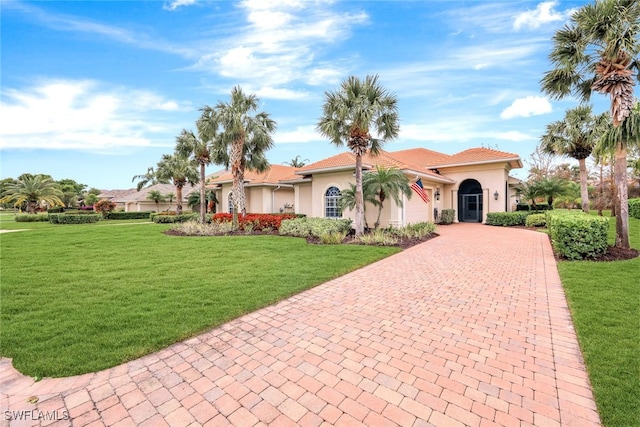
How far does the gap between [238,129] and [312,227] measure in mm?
7432

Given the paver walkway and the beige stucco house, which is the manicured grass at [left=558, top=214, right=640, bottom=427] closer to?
the paver walkway

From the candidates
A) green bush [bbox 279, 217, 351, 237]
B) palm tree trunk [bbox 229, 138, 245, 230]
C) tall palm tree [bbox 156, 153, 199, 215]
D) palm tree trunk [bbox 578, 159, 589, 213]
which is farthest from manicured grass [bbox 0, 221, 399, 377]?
tall palm tree [bbox 156, 153, 199, 215]

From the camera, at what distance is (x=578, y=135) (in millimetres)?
18234

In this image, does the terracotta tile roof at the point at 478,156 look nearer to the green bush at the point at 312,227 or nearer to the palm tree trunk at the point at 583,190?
the palm tree trunk at the point at 583,190

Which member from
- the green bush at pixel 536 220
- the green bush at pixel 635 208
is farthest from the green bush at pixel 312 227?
the green bush at pixel 635 208

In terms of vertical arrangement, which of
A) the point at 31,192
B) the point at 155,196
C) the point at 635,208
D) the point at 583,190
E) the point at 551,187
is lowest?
the point at 635,208

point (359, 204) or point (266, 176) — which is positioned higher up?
point (266, 176)

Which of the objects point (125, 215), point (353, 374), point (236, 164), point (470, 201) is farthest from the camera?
point (125, 215)

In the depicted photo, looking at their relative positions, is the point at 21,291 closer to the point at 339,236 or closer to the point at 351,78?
the point at 339,236

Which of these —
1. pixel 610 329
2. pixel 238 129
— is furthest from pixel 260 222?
pixel 610 329

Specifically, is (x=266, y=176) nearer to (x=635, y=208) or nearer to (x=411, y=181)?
(x=411, y=181)

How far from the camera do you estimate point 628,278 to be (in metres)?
6.62

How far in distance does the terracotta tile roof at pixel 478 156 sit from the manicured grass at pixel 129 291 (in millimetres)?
15165

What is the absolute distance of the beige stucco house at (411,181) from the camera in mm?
17594
